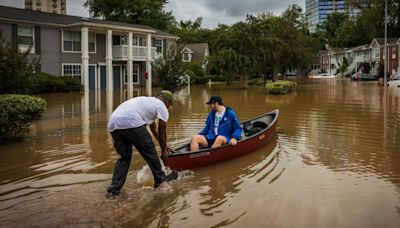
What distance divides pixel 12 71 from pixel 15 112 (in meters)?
1.38

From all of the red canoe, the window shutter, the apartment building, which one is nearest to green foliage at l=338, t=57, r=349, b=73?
the apartment building

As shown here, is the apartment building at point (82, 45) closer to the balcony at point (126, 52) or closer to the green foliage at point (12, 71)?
the balcony at point (126, 52)

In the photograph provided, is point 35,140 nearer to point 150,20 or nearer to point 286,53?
point 286,53

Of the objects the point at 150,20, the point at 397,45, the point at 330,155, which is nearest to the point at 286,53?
the point at 150,20

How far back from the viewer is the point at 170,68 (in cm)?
2305

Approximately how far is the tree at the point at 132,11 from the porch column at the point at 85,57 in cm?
2157

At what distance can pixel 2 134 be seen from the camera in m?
11.4

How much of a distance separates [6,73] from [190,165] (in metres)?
6.37

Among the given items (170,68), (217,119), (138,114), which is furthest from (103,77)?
(138,114)

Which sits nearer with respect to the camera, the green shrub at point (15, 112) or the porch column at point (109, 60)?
the green shrub at point (15, 112)

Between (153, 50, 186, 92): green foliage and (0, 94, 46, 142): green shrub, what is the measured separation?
37.6 feet

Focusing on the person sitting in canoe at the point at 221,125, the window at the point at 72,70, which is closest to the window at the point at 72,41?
the window at the point at 72,70

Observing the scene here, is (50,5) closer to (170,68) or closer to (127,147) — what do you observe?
(170,68)

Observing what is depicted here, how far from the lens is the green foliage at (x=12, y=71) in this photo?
11.6m
